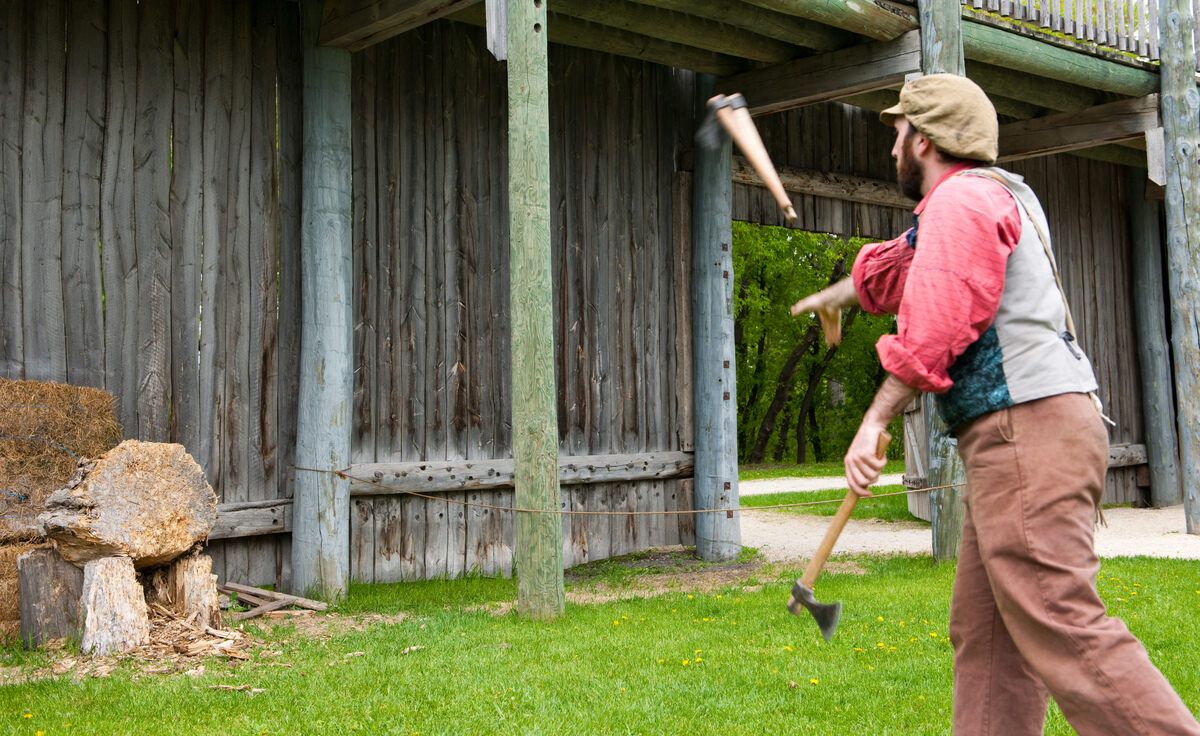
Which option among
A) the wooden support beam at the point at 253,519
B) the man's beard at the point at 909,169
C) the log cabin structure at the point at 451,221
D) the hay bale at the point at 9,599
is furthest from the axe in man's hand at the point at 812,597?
the wooden support beam at the point at 253,519

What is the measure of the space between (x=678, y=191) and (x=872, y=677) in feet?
18.8

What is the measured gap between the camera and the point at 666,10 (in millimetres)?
8570

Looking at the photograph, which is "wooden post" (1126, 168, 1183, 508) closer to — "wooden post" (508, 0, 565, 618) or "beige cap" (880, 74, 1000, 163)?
"wooden post" (508, 0, 565, 618)

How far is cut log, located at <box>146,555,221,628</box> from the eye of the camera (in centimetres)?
616

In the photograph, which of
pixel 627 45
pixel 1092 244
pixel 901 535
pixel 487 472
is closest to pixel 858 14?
pixel 627 45

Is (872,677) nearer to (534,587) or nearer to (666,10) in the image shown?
(534,587)

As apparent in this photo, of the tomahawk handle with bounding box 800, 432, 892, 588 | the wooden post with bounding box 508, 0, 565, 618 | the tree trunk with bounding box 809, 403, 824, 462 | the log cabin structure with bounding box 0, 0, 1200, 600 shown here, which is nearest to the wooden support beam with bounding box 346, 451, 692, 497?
the log cabin structure with bounding box 0, 0, 1200, 600

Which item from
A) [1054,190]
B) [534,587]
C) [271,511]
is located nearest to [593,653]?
[534,587]

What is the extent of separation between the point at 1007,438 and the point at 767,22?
247 inches

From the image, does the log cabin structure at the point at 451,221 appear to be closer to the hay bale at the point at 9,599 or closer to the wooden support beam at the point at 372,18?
the wooden support beam at the point at 372,18

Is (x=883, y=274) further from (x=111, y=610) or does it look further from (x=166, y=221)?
(x=166, y=221)

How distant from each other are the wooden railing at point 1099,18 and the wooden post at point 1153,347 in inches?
138

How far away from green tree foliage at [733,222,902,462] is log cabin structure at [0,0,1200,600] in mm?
14144

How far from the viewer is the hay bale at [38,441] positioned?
19.9ft
